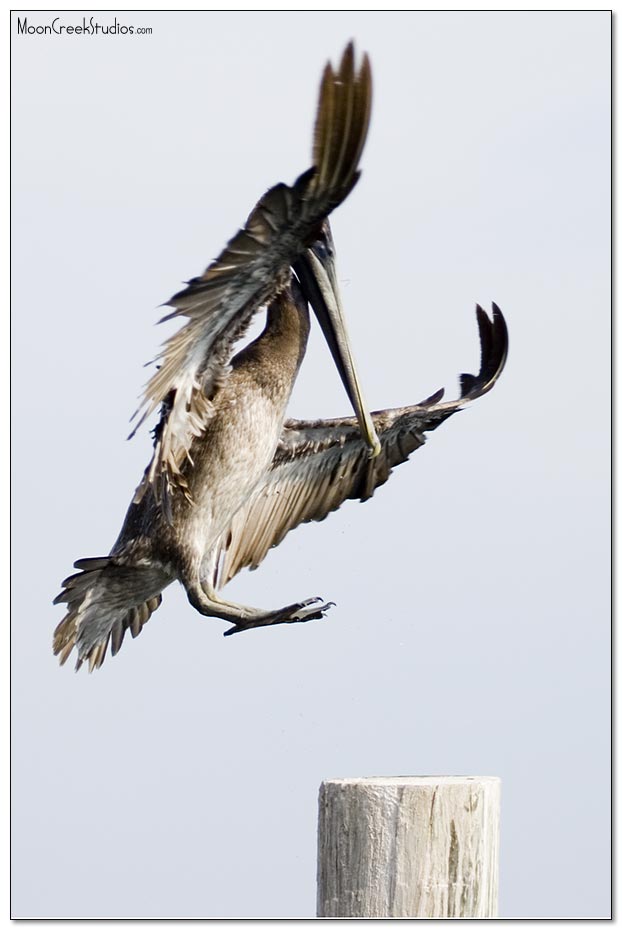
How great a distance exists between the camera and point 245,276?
259 inches

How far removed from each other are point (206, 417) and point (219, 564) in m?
1.29

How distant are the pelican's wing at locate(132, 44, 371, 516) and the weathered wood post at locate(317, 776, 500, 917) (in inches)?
76.2

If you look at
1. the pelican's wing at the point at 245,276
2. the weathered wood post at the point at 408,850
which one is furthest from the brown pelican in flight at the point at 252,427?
the weathered wood post at the point at 408,850

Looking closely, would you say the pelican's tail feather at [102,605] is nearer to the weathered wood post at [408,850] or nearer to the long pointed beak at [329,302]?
the long pointed beak at [329,302]

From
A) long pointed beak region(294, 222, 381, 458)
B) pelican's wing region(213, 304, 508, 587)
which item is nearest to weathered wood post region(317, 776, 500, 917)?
long pointed beak region(294, 222, 381, 458)

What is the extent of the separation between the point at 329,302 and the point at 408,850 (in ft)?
9.90

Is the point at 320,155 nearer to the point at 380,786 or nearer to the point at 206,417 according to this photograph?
the point at 206,417

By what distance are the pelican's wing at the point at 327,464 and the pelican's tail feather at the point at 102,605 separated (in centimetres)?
47

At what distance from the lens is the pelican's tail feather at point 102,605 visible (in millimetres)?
7582

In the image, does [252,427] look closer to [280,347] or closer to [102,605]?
[280,347]

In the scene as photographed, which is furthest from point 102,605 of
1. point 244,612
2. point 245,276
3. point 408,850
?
point 408,850

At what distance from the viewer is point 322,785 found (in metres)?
5.60

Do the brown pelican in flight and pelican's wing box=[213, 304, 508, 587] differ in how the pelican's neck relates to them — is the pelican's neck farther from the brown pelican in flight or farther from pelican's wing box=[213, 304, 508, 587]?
pelican's wing box=[213, 304, 508, 587]

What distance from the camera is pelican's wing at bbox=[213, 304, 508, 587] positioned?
321 inches
